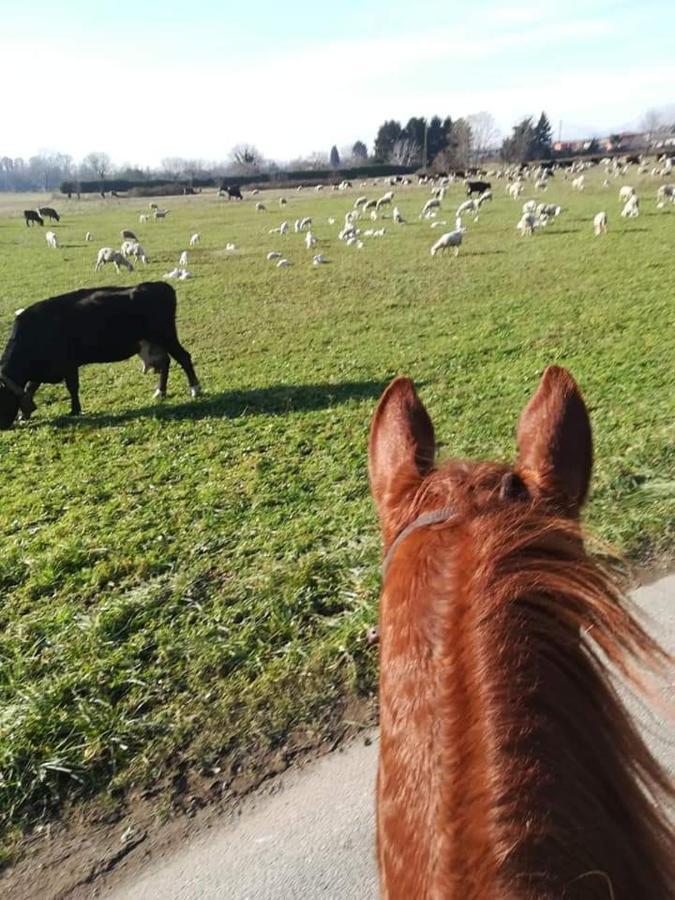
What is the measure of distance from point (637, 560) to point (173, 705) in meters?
2.84

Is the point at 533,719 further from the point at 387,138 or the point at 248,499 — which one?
the point at 387,138

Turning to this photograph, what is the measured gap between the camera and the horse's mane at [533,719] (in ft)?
2.70

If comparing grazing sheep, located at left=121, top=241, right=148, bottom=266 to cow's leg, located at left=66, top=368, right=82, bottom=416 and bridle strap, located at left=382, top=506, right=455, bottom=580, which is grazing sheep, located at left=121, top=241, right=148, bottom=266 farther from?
bridle strap, located at left=382, top=506, right=455, bottom=580

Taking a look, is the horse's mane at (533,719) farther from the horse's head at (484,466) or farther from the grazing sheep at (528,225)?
the grazing sheep at (528,225)

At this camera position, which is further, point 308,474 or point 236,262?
point 236,262

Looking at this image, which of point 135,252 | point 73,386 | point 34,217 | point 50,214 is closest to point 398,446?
point 73,386

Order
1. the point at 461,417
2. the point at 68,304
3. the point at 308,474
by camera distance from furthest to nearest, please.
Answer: the point at 68,304, the point at 461,417, the point at 308,474

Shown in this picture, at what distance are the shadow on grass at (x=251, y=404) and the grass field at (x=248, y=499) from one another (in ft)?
0.15

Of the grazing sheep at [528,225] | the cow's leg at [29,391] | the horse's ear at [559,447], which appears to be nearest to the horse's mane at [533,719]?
the horse's ear at [559,447]

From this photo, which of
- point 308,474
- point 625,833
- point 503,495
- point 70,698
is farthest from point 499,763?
point 308,474

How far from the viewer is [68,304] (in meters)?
8.57

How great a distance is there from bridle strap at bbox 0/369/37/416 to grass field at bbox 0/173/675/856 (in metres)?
0.25

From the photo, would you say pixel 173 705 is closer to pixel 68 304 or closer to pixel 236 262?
pixel 68 304

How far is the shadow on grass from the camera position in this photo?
325 inches
